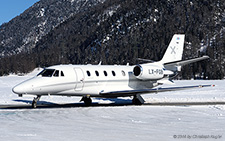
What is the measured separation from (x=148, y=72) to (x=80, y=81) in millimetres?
5580

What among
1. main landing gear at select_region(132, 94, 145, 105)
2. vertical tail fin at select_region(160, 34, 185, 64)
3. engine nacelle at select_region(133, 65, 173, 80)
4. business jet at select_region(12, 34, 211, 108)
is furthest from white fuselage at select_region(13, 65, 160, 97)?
vertical tail fin at select_region(160, 34, 185, 64)

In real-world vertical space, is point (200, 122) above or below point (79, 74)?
below

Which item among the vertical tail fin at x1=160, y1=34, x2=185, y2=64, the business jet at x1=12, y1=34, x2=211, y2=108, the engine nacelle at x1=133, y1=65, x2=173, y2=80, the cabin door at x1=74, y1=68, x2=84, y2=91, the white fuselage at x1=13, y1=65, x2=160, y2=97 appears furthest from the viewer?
the vertical tail fin at x1=160, y1=34, x2=185, y2=64

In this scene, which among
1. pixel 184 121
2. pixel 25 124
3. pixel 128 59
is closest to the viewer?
pixel 25 124

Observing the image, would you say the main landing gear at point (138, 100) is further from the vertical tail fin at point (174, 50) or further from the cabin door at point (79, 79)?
the vertical tail fin at point (174, 50)

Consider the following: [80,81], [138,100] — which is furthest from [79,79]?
[138,100]

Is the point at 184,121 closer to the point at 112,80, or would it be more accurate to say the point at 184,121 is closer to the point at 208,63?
the point at 112,80

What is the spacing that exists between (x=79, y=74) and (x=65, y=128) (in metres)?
9.67

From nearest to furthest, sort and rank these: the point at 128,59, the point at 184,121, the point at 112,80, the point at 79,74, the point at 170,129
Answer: the point at 170,129, the point at 184,121, the point at 79,74, the point at 112,80, the point at 128,59

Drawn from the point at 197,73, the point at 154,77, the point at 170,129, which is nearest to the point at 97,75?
the point at 154,77

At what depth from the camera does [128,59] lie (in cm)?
19688

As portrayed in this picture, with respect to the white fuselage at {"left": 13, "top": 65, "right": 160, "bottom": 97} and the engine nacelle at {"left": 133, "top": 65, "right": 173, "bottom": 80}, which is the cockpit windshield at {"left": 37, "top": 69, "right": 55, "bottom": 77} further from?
the engine nacelle at {"left": 133, "top": 65, "right": 173, "bottom": 80}

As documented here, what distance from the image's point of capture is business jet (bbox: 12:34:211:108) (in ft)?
64.2

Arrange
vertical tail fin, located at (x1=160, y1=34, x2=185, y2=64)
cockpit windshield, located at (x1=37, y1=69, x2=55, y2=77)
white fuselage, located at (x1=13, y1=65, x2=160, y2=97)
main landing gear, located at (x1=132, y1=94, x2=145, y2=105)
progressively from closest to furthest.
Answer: white fuselage, located at (x1=13, y1=65, x2=160, y2=97) → cockpit windshield, located at (x1=37, y1=69, x2=55, y2=77) → main landing gear, located at (x1=132, y1=94, x2=145, y2=105) → vertical tail fin, located at (x1=160, y1=34, x2=185, y2=64)
